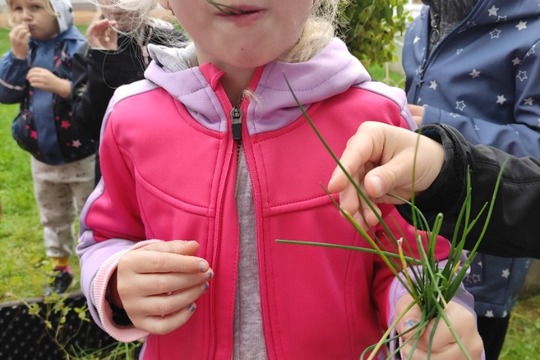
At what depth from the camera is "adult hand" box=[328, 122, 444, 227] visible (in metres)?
0.82

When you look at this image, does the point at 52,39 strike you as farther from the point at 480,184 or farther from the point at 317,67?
the point at 480,184

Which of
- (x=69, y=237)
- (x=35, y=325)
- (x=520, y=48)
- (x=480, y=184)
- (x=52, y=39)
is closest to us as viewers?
(x=480, y=184)

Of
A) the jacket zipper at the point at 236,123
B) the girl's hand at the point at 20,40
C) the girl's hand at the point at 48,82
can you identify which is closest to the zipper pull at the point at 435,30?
the jacket zipper at the point at 236,123

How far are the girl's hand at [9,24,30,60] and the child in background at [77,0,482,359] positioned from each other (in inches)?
83.3

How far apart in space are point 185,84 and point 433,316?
677mm

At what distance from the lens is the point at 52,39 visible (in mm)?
3096

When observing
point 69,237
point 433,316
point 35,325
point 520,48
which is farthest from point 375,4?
point 69,237

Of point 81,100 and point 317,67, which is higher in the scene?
point 317,67

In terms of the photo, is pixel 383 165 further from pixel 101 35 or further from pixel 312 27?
pixel 101 35

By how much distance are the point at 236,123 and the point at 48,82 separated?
6.63ft

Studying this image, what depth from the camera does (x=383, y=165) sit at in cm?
87

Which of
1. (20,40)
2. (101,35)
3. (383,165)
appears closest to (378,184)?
(383,165)

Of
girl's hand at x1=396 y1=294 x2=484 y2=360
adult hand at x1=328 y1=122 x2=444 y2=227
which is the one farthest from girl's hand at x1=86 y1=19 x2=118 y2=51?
girl's hand at x1=396 y1=294 x2=484 y2=360

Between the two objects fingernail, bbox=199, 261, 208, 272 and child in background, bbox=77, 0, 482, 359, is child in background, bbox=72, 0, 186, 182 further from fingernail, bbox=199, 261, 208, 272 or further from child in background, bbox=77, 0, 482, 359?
fingernail, bbox=199, 261, 208, 272
